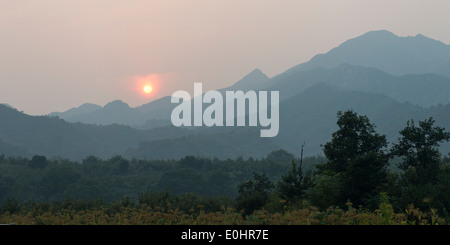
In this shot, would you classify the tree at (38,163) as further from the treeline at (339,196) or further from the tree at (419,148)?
the tree at (419,148)

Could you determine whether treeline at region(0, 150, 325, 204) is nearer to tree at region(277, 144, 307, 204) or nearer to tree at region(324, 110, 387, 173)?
tree at region(324, 110, 387, 173)

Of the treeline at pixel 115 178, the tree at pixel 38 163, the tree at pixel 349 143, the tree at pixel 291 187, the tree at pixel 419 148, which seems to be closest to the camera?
the tree at pixel 291 187

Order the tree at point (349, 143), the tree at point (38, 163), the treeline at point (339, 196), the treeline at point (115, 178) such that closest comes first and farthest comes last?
1. the treeline at point (339, 196)
2. the tree at point (349, 143)
3. the treeline at point (115, 178)
4. the tree at point (38, 163)

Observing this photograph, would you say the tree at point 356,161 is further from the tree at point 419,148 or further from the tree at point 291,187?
the tree at point 291,187

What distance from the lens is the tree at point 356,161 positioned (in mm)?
20859

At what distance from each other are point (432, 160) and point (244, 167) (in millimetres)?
151672

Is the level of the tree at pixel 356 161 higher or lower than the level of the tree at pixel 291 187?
higher

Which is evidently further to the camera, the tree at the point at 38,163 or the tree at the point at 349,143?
the tree at the point at 38,163

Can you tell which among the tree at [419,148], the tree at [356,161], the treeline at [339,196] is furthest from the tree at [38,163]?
the tree at [419,148]

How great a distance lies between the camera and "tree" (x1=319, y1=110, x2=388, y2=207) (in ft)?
68.4

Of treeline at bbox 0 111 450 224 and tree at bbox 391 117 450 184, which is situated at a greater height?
tree at bbox 391 117 450 184

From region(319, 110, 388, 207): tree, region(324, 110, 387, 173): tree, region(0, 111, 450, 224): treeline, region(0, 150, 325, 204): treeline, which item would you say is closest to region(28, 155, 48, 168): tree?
region(0, 150, 325, 204): treeline
